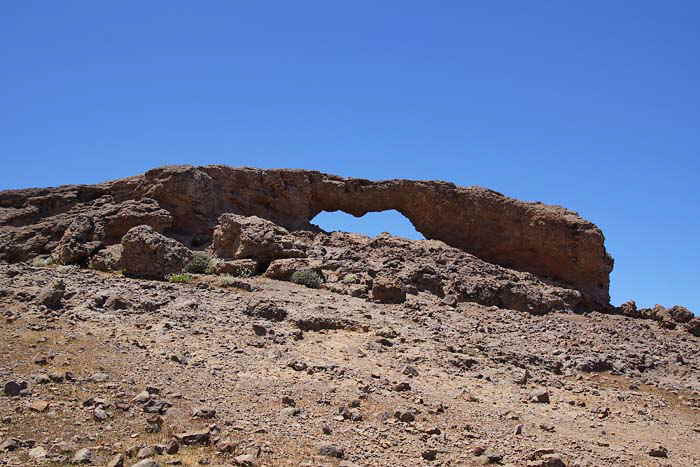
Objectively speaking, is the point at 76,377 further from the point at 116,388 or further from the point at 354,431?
the point at 354,431

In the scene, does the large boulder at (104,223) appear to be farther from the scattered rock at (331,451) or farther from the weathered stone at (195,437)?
the scattered rock at (331,451)

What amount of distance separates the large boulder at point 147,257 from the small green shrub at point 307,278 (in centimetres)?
247

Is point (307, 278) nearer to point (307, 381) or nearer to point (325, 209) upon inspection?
point (325, 209)

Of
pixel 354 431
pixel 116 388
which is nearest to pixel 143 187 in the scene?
pixel 116 388

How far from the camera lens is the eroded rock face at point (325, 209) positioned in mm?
17812

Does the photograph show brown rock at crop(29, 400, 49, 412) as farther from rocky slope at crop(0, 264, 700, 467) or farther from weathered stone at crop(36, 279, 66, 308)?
weathered stone at crop(36, 279, 66, 308)

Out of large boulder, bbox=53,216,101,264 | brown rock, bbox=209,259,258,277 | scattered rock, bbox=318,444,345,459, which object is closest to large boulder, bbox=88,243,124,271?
large boulder, bbox=53,216,101,264

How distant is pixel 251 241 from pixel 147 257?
262cm

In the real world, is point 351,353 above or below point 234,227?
below

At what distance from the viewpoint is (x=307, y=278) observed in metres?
15.4

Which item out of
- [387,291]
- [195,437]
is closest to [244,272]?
[387,291]

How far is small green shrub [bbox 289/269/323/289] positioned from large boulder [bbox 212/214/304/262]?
114 centimetres

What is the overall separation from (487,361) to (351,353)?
2618mm

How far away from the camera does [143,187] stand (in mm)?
18094
